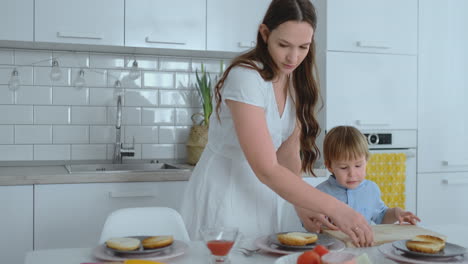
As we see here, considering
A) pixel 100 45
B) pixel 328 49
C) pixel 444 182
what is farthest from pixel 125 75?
pixel 444 182

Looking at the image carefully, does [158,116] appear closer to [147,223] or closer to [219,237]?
[147,223]

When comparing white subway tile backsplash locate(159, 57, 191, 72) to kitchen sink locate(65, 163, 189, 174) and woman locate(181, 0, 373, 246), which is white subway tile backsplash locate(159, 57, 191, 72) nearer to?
kitchen sink locate(65, 163, 189, 174)

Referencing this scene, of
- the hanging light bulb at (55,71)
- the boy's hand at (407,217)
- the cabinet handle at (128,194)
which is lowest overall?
the cabinet handle at (128,194)

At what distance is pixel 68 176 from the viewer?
2.52 metres

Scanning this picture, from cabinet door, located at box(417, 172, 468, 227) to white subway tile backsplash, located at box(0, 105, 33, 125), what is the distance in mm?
2334

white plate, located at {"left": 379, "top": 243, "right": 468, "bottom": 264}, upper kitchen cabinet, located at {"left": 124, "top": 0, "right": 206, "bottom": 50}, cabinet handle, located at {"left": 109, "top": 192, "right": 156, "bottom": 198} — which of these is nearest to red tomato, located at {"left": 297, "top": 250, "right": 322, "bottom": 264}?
white plate, located at {"left": 379, "top": 243, "right": 468, "bottom": 264}

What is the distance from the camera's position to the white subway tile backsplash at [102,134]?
3150 millimetres

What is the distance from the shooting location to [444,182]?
3.27 meters

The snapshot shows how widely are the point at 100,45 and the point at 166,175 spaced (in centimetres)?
82

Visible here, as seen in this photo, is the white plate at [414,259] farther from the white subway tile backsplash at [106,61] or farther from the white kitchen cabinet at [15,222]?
the white subway tile backsplash at [106,61]

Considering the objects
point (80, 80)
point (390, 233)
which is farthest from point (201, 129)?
point (390, 233)

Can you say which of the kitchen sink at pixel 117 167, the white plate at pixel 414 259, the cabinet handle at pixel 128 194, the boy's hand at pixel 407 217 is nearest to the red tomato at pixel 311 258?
the white plate at pixel 414 259

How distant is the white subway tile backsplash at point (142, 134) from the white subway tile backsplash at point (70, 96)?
31cm

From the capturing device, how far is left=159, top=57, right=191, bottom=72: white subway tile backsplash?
3.28m
